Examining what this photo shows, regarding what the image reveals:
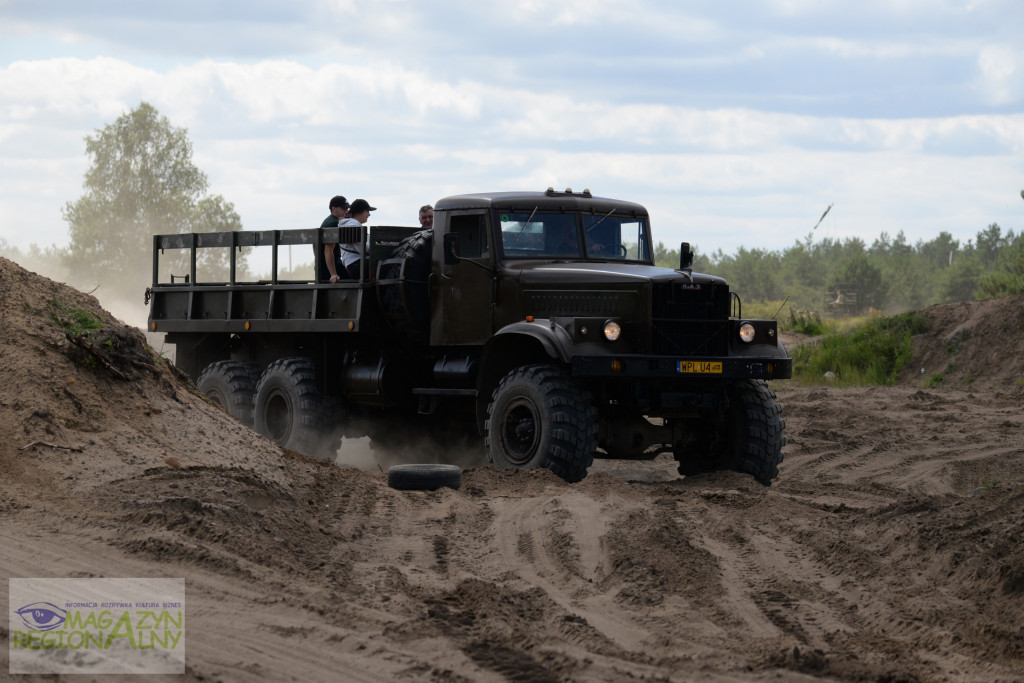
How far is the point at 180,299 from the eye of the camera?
605 inches

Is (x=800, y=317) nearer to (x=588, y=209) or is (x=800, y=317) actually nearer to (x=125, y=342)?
(x=588, y=209)

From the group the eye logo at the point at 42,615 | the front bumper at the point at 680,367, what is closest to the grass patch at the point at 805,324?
the front bumper at the point at 680,367

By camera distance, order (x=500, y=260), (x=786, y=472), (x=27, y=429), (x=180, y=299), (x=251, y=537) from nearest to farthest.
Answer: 1. (x=251, y=537)
2. (x=27, y=429)
3. (x=500, y=260)
4. (x=786, y=472)
5. (x=180, y=299)

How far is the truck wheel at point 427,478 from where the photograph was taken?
9.89m

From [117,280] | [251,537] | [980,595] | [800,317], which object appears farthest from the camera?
[117,280]

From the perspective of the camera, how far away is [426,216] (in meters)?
13.2

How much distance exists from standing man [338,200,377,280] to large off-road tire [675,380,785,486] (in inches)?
161

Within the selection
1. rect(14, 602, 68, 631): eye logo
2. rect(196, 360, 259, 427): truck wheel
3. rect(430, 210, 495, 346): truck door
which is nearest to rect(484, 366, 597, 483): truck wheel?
rect(430, 210, 495, 346): truck door

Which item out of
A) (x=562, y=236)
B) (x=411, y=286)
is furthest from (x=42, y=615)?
(x=562, y=236)

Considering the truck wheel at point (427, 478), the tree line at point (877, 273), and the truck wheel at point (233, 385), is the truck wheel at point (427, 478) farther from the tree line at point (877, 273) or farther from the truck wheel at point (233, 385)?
the tree line at point (877, 273)

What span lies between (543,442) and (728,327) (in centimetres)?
193

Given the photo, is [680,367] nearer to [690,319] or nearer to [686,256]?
[690,319]

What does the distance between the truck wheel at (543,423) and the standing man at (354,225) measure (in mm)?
2930

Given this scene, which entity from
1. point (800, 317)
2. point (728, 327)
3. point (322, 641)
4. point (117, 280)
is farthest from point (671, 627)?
point (117, 280)
